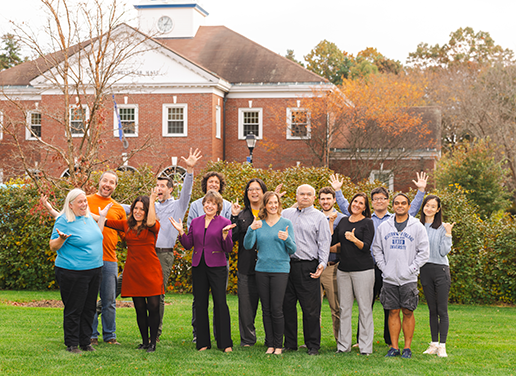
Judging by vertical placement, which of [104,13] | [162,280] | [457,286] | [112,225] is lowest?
[457,286]

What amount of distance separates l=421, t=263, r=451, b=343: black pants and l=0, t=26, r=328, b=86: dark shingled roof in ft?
79.0

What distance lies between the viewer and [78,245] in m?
6.70

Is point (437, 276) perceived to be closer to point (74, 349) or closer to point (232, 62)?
point (74, 349)

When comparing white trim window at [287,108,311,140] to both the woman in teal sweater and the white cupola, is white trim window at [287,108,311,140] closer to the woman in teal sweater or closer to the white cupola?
the white cupola

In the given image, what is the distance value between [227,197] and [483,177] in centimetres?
1696

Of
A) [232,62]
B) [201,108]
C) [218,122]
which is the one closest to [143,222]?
[201,108]

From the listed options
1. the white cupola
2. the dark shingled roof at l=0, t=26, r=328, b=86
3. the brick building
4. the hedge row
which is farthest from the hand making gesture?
the white cupola

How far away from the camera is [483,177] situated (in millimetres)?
26016

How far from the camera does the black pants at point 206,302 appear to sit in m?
7.18

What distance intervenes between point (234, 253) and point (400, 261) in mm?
6074

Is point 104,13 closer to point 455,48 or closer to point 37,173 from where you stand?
point 37,173

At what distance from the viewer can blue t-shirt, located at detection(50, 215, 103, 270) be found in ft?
21.9

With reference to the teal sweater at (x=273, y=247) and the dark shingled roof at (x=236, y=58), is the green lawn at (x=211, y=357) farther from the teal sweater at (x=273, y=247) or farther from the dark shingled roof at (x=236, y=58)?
the dark shingled roof at (x=236, y=58)

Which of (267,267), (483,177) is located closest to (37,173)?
(267,267)
